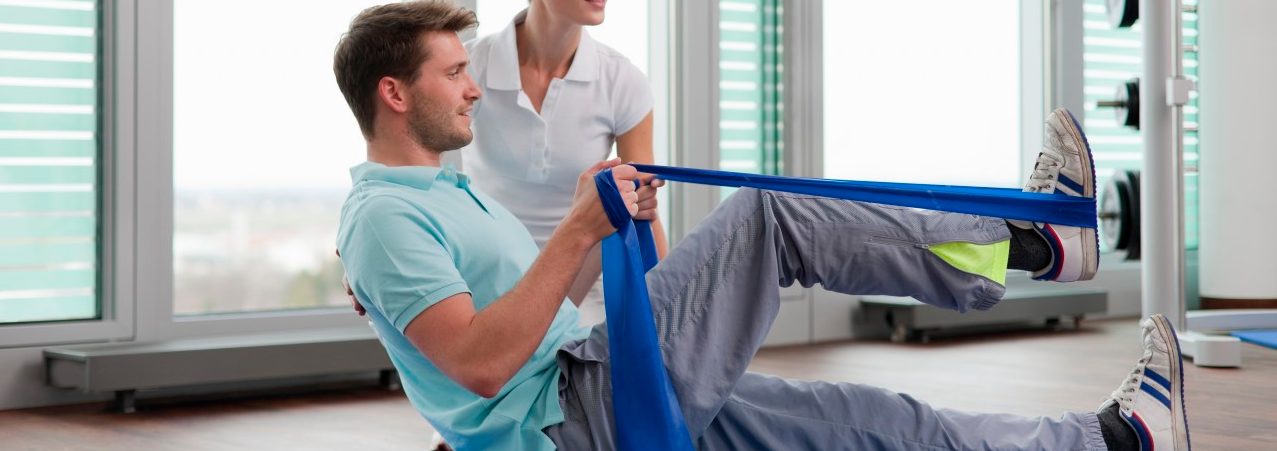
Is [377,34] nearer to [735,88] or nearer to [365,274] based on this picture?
[365,274]

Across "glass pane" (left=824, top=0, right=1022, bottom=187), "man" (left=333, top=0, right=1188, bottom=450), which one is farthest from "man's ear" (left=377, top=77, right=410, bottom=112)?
"glass pane" (left=824, top=0, right=1022, bottom=187)

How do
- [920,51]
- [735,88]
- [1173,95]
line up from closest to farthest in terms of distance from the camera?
1. [1173,95]
2. [735,88]
3. [920,51]

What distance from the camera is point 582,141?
8.06 ft

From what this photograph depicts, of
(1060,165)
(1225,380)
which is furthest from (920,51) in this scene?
(1060,165)

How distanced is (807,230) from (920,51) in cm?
407

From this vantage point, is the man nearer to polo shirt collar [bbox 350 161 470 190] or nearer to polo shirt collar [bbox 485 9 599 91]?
polo shirt collar [bbox 350 161 470 190]

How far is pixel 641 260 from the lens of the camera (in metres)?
1.70

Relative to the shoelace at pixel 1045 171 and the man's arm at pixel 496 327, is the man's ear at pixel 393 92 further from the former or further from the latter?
the shoelace at pixel 1045 171

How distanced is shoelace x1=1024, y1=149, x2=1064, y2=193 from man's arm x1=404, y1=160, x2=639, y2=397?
0.78 metres

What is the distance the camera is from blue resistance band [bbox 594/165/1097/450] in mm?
1597

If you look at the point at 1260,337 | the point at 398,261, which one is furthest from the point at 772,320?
the point at 1260,337

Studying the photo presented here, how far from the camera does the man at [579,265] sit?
1578mm

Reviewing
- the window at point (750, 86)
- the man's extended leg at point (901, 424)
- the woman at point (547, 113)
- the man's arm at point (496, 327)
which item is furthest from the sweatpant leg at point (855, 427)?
the window at point (750, 86)

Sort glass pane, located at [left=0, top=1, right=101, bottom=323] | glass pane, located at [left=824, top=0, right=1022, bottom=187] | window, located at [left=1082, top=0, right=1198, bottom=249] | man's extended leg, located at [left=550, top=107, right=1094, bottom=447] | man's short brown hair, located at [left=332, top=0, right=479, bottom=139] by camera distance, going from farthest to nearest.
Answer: window, located at [left=1082, top=0, right=1198, bottom=249] < glass pane, located at [left=824, top=0, right=1022, bottom=187] < glass pane, located at [left=0, top=1, right=101, bottom=323] < man's short brown hair, located at [left=332, top=0, right=479, bottom=139] < man's extended leg, located at [left=550, top=107, right=1094, bottom=447]
